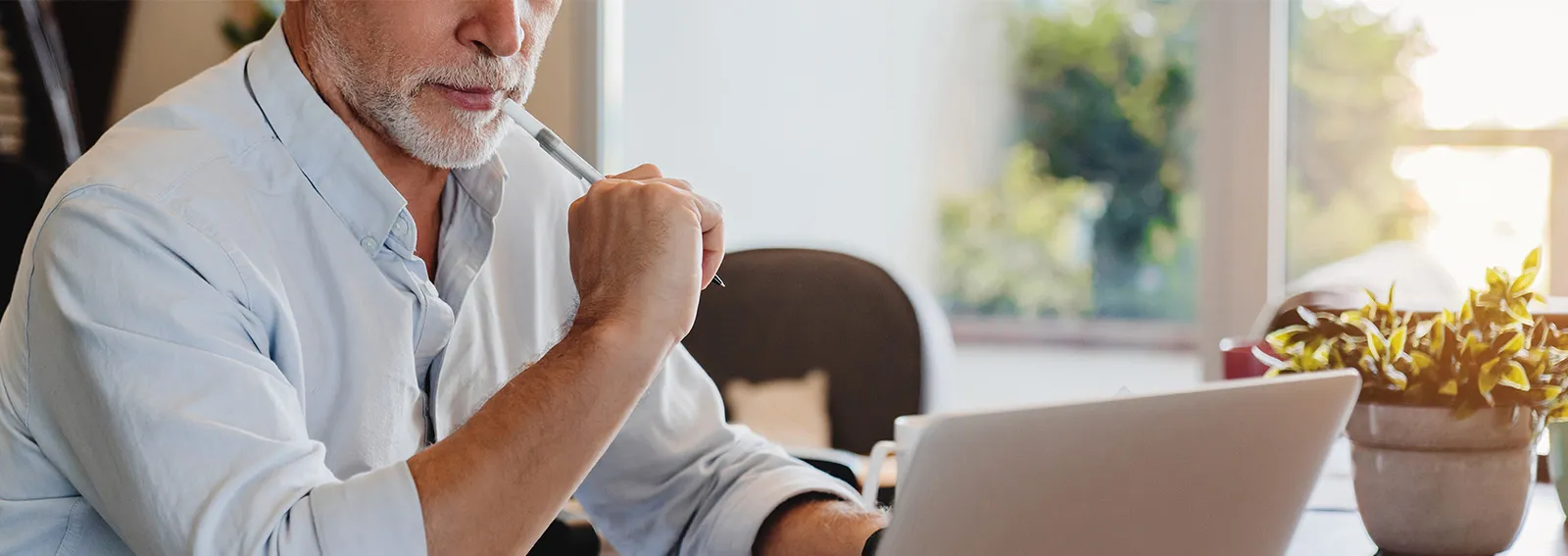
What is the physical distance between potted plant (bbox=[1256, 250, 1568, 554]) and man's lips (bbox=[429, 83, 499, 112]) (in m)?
0.67

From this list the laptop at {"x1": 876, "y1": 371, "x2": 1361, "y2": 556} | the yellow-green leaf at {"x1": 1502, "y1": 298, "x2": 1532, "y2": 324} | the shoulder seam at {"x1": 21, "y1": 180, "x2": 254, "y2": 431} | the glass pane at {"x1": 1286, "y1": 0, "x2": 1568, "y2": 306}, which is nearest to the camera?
the laptop at {"x1": 876, "y1": 371, "x2": 1361, "y2": 556}

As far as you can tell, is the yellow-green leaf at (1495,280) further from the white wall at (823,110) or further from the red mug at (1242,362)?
the white wall at (823,110)

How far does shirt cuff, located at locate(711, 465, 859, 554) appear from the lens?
3.70ft

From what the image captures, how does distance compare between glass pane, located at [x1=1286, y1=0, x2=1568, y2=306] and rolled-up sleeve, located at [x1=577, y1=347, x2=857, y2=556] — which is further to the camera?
glass pane, located at [x1=1286, y1=0, x2=1568, y2=306]

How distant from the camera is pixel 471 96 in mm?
1131

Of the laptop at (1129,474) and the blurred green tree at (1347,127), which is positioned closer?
the laptop at (1129,474)

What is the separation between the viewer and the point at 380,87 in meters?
1.11

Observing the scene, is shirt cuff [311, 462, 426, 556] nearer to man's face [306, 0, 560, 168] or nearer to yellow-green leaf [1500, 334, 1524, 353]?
man's face [306, 0, 560, 168]

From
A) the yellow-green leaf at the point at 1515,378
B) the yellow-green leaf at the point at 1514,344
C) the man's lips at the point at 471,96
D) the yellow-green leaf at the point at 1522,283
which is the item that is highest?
the man's lips at the point at 471,96

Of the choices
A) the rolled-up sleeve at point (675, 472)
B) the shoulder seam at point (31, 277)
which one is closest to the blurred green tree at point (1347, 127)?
the rolled-up sleeve at point (675, 472)

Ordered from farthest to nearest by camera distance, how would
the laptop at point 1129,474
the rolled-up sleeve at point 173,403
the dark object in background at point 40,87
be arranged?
the dark object in background at point 40,87 → the rolled-up sleeve at point 173,403 → the laptop at point 1129,474

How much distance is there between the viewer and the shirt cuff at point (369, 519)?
82 cm

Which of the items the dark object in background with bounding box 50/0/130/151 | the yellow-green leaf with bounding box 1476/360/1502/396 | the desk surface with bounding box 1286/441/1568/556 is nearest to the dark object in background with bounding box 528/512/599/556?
the desk surface with bounding box 1286/441/1568/556

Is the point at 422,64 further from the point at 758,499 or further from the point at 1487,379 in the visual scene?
the point at 1487,379
